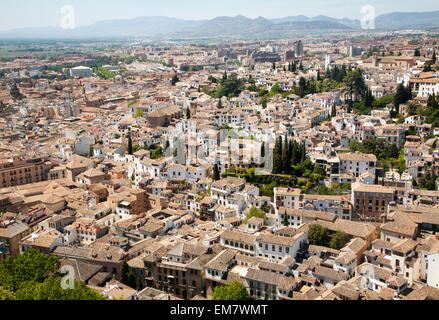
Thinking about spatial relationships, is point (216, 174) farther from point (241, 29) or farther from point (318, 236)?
point (241, 29)

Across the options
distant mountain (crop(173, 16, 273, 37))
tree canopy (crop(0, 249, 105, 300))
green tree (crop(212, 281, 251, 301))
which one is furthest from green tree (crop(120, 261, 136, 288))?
distant mountain (crop(173, 16, 273, 37))

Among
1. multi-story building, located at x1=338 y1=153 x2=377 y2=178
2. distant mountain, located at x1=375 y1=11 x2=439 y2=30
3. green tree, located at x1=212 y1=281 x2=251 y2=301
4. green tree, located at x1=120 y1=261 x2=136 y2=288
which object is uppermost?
distant mountain, located at x1=375 y1=11 x2=439 y2=30

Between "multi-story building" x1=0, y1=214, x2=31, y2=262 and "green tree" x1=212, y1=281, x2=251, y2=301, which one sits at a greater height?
"green tree" x1=212, y1=281, x2=251, y2=301

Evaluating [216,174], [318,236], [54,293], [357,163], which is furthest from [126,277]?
[357,163]

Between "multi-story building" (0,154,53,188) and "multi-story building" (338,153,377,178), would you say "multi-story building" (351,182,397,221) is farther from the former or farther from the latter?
"multi-story building" (0,154,53,188)

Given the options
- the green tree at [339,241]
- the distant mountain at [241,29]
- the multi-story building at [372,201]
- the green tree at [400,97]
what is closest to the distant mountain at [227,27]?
the distant mountain at [241,29]

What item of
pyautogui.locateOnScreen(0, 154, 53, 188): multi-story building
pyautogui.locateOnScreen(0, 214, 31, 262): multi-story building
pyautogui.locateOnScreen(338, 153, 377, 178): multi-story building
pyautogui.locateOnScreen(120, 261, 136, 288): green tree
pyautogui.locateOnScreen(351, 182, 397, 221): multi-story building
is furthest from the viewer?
pyautogui.locateOnScreen(0, 154, 53, 188): multi-story building

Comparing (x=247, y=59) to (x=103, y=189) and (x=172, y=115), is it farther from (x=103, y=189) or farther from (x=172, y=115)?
(x=103, y=189)

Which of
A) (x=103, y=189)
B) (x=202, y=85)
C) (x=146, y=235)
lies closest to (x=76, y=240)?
(x=146, y=235)

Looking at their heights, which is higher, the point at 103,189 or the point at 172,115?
the point at 172,115

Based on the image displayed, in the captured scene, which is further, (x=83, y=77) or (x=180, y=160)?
(x=83, y=77)

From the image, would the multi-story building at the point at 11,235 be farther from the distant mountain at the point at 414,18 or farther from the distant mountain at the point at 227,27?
the distant mountain at the point at 227,27
